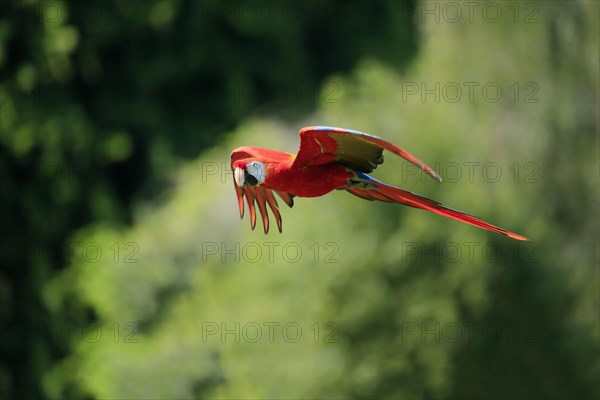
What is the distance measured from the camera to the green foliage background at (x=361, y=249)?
26.5ft

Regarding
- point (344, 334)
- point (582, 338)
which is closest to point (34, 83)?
point (344, 334)

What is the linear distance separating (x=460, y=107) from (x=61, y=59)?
157 inches

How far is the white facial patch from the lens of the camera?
2936mm

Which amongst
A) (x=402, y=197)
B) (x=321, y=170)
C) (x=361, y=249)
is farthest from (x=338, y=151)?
(x=361, y=249)

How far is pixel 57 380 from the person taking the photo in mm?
10469

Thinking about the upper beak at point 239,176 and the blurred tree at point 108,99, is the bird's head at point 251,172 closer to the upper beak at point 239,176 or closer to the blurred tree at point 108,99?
the upper beak at point 239,176

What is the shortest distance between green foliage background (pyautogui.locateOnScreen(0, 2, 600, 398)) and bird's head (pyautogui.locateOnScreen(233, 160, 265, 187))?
503cm

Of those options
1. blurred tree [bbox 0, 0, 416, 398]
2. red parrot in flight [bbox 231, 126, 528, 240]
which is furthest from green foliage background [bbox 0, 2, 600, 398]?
red parrot in flight [bbox 231, 126, 528, 240]

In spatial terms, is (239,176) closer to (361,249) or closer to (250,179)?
(250,179)

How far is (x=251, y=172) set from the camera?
2938mm

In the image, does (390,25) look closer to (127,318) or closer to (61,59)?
(61,59)

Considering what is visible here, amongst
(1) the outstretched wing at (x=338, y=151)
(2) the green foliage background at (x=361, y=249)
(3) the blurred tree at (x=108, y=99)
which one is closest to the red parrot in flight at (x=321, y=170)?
(1) the outstretched wing at (x=338, y=151)

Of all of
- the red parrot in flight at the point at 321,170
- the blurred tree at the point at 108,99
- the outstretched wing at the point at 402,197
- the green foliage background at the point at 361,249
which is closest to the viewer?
the outstretched wing at the point at 402,197

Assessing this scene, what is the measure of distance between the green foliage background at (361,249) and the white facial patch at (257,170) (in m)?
5.04
